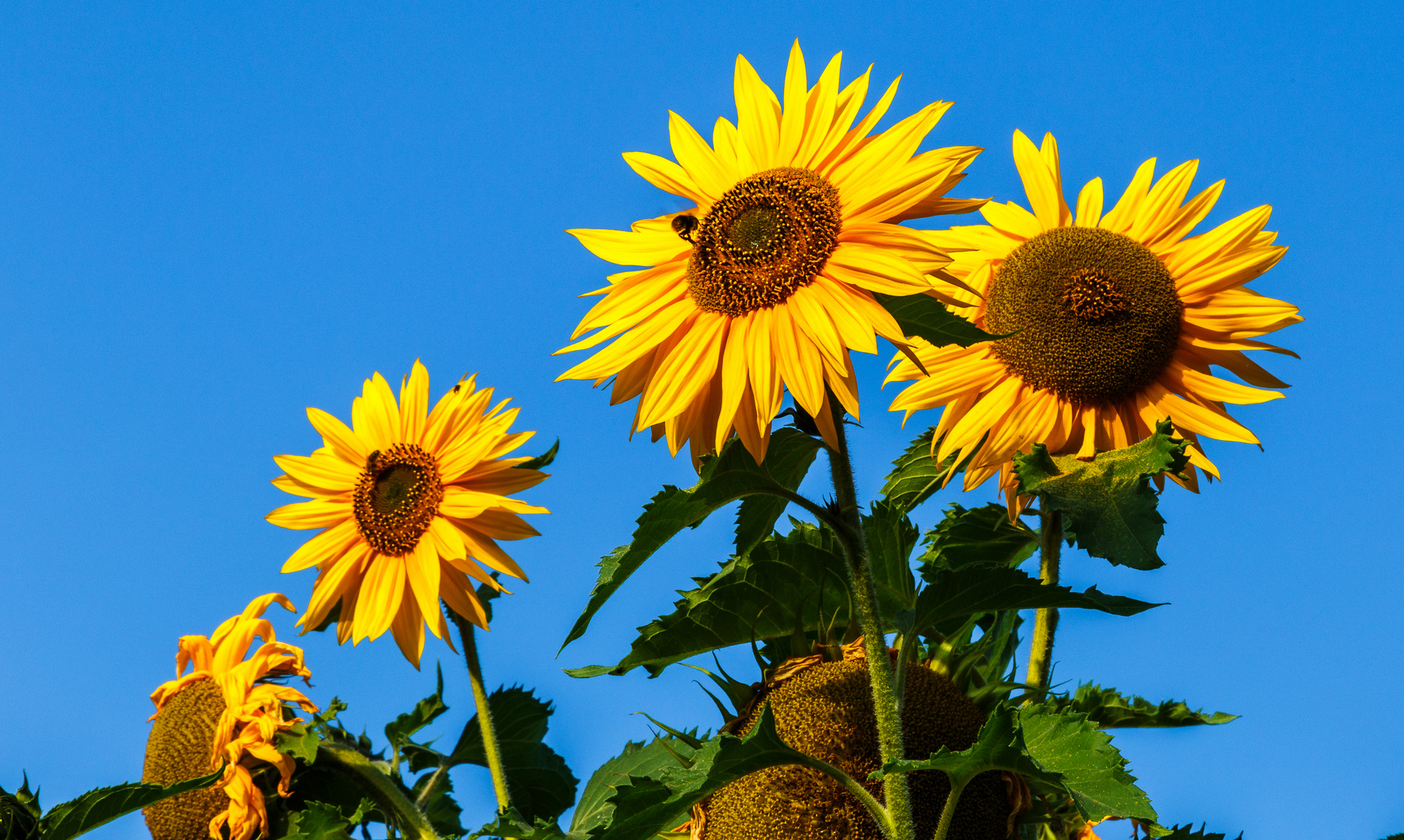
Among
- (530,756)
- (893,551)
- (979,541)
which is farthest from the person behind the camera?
(530,756)

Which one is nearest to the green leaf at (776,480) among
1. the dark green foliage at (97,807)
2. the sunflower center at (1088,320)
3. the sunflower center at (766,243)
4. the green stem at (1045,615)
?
the sunflower center at (766,243)

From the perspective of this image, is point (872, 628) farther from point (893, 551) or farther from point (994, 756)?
point (893, 551)

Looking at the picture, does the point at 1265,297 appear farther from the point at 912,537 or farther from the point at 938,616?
the point at 938,616

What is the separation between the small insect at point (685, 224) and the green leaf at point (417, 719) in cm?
278

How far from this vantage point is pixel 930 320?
7.11 feet

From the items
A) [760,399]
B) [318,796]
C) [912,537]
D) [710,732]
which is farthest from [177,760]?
[760,399]

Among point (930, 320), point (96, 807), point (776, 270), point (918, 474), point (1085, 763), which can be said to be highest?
point (918, 474)

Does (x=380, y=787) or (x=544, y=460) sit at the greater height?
(x=544, y=460)

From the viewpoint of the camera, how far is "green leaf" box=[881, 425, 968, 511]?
3.46 m

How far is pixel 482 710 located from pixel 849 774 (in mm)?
2143

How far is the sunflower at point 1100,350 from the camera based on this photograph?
331 cm

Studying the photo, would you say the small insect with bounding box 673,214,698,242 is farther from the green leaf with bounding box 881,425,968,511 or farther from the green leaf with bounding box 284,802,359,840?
the green leaf with bounding box 284,802,359,840

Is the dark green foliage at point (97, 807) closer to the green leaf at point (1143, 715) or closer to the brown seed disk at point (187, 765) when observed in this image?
the brown seed disk at point (187, 765)

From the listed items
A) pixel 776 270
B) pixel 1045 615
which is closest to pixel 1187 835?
pixel 1045 615
